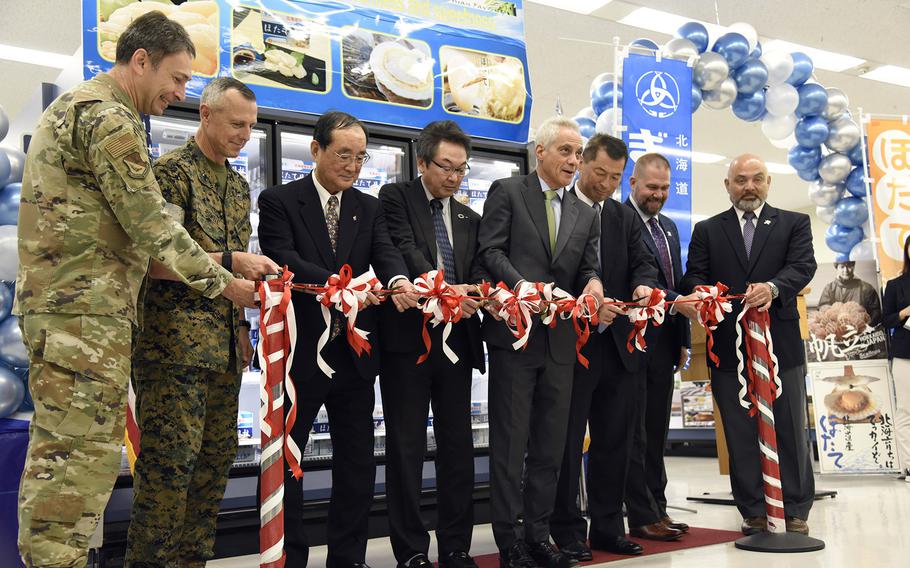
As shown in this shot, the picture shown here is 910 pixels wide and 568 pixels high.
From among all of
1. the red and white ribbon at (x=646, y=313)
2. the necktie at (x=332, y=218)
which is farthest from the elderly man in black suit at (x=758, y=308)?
the necktie at (x=332, y=218)

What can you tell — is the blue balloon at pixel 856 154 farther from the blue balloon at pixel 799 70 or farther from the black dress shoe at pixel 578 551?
the black dress shoe at pixel 578 551

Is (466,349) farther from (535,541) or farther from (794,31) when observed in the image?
(794,31)

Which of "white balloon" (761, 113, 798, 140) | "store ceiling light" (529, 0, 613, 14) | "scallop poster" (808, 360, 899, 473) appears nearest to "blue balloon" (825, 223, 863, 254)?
"white balloon" (761, 113, 798, 140)

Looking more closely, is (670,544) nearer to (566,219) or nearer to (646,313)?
(646,313)

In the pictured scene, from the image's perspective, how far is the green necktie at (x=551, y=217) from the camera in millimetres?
3588

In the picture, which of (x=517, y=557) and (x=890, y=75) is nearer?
(x=517, y=557)

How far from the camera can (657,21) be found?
26.7 ft

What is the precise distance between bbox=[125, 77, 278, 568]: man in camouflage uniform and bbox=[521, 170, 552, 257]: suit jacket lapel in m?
1.30

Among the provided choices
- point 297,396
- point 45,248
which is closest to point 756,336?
point 297,396

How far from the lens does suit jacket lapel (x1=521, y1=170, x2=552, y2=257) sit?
11.7 ft

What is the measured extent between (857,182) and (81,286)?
7411mm

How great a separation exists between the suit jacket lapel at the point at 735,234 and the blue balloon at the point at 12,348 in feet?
12.0

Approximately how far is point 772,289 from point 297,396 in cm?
234

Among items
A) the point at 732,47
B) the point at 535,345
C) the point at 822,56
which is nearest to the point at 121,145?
the point at 535,345
